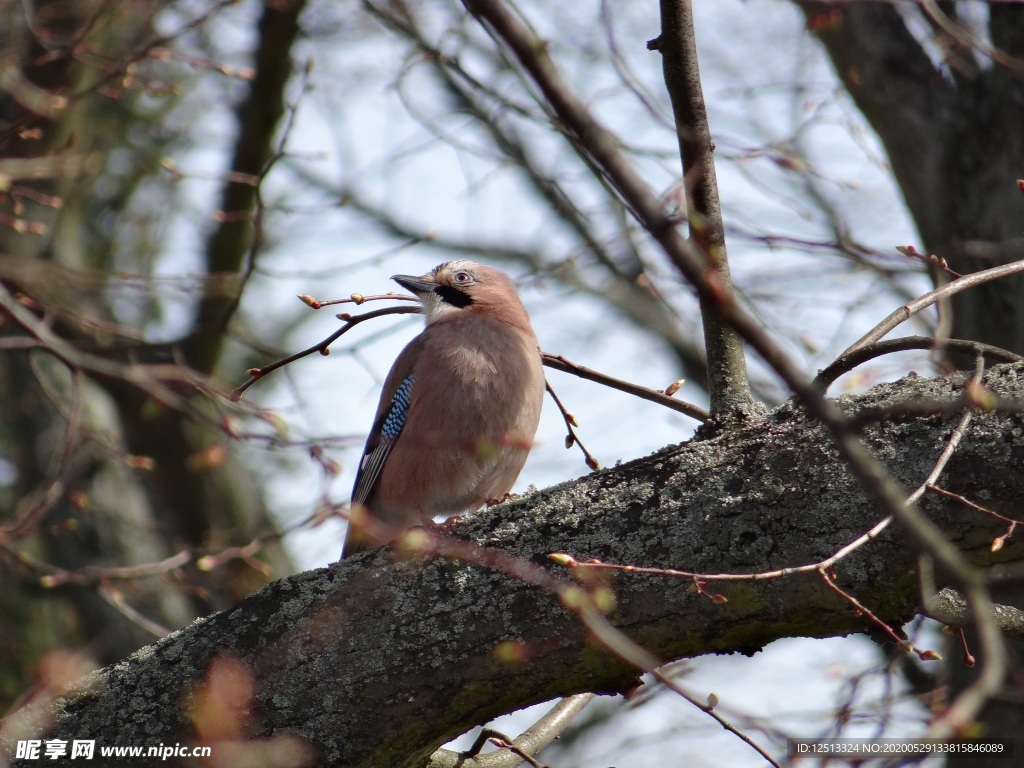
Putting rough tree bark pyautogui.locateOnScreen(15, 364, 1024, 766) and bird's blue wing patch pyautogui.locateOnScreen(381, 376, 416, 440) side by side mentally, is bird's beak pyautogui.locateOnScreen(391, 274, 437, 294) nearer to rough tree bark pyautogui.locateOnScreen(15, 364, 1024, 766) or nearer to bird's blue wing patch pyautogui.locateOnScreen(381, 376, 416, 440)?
bird's blue wing patch pyautogui.locateOnScreen(381, 376, 416, 440)

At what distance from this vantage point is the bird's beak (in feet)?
18.3

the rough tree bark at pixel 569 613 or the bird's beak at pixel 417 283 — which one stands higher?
the bird's beak at pixel 417 283

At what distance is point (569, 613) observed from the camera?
8.99ft

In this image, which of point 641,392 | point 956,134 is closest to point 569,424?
point 641,392

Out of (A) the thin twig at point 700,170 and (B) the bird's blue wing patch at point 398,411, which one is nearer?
(A) the thin twig at point 700,170

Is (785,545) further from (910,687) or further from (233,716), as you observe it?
(910,687)

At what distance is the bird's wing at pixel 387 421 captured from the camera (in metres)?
4.81

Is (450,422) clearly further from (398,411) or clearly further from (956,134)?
(956,134)

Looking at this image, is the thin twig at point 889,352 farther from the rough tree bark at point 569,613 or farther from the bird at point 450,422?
the bird at point 450,422

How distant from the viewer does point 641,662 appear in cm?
166

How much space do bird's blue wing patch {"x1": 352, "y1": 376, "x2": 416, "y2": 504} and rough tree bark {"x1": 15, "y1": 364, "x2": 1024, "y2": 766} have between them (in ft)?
5.76

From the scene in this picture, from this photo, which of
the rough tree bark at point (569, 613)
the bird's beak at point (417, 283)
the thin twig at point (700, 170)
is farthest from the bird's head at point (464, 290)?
the rough tree bark at point (569, 613)

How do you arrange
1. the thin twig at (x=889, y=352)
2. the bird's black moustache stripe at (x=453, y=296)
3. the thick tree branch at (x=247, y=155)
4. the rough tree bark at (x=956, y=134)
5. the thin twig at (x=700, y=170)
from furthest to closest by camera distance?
the thick tree branch at (x=247, y=155) → the bird's black moustache stripe at (x=453, y=296) → the rough tree bark at (x=956, y=134) → the thin twig at (x=700, y=170) → the thin twig at (x=889, y=352)

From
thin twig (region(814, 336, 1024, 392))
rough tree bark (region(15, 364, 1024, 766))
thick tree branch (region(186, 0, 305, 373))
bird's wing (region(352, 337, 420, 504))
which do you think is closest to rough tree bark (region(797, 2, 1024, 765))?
thin twig (region(814, 336, 1024, 392))
